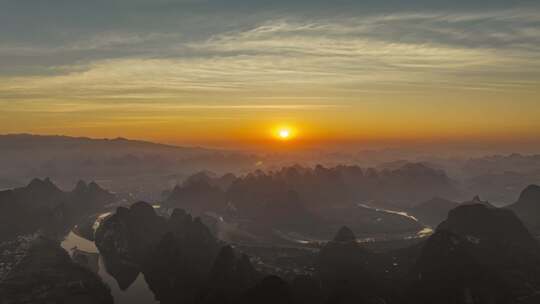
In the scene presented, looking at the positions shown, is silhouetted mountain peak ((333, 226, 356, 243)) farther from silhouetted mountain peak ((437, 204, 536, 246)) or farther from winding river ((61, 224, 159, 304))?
winding river ((61, 224, 159, 304))

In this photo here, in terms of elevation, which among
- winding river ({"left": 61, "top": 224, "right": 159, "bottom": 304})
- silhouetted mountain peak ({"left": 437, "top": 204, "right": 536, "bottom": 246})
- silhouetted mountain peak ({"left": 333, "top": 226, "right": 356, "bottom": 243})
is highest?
silhouetted mountain peak ({"left": 437, "top": 204, "right": 536, "bottom": 246})

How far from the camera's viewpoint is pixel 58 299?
13350 cm

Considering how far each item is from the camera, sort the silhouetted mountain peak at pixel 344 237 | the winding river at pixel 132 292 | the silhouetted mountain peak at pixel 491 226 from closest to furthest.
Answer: the winding river at pixel 132 292
the silhouetted mountain peak at pixel 491 226
the silhouetted mountain peak at pixel 344 237

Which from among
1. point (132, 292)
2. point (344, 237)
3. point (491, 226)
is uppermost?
point (491, 226)

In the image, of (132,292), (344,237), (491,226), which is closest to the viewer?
(132,292)

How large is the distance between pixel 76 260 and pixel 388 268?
127 m

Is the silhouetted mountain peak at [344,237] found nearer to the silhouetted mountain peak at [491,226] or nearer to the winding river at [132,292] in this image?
the silhouetted mountain peak at [491,226]

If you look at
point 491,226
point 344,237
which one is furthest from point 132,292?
point 491,226

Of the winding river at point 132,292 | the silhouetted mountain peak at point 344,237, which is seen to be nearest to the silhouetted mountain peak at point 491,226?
the silhouetted mountain peak at point 344,237

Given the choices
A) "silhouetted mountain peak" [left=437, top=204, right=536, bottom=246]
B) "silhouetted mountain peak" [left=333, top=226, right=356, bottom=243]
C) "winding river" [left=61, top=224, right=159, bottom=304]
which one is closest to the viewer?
"winding river" [left=61, top=224, right=159, bottom=304]

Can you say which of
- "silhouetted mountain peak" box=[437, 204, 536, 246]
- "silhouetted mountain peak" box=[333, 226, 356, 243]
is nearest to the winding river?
"silhouetted mountain peak" box=[333, 226, 356, 243]

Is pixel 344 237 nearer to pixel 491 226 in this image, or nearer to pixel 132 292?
pixel 491 226

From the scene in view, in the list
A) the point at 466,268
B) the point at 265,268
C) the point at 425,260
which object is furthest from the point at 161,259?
the point at 466,268

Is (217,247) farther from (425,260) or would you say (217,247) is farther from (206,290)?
(425,260)
